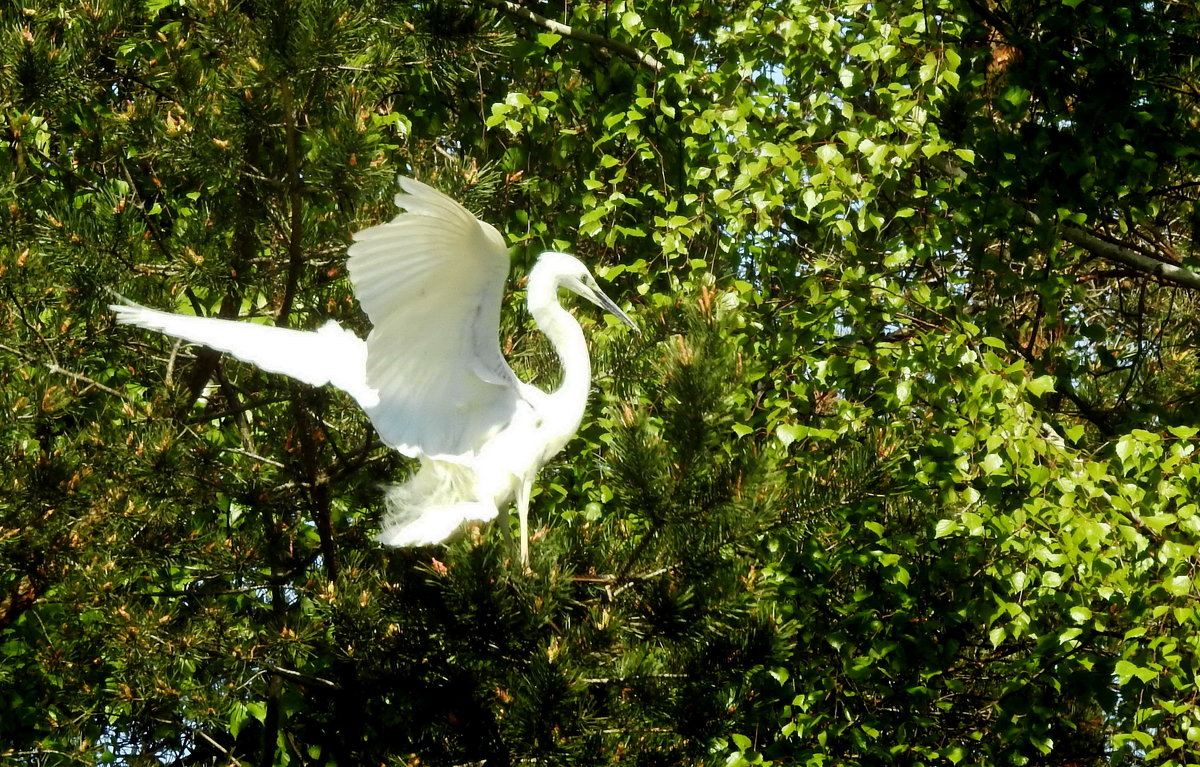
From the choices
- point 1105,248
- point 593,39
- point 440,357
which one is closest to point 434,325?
point 440,357

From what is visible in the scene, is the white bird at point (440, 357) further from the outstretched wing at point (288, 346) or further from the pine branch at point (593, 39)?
the pine branch at point (593, 39)

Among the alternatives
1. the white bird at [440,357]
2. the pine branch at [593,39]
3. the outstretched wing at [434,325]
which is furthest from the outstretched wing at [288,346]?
the pine branch at [593,39]

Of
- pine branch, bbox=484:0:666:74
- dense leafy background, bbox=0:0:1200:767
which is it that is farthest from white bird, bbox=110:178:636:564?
pine branch, bbox=484:0:666:74

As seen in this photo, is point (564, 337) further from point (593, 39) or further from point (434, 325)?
point (593, 39)

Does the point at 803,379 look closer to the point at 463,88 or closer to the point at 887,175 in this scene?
the point at 887,175

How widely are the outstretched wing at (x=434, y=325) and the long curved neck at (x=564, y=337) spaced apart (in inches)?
5.9

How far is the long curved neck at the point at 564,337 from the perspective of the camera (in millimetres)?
3426

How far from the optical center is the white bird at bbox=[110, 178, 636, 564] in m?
3.02

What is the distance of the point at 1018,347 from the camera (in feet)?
15.2

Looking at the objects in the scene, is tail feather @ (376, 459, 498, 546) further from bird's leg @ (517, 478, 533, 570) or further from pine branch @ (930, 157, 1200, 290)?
pine branch @ (930, 157, 1200, 290)

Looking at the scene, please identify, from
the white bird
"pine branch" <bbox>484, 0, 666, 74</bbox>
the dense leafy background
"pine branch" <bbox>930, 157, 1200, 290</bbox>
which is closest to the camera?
the dense leafy background

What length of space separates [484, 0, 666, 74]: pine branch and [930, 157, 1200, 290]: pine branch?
103 centimetres

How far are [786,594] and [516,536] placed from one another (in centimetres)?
79

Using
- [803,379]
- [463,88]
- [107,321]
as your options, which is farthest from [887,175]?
[107,321]
